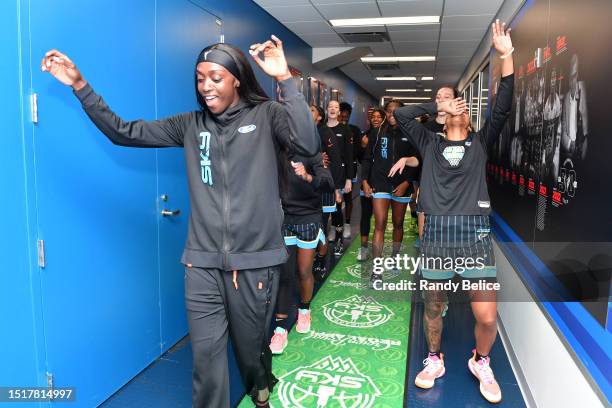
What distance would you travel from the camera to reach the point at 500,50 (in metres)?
2.28

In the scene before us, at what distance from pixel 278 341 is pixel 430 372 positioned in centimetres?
98

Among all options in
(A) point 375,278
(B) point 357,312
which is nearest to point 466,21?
(A) point 375,278

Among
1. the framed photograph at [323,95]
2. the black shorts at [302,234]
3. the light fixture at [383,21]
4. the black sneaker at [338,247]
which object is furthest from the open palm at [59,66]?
the framed photograph at [323,95]

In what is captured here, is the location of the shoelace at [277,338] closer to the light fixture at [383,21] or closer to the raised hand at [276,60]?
the raised hand at [276,60]

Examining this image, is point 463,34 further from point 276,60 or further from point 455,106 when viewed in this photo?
point 276,60

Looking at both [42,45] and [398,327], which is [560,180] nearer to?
[398,327]

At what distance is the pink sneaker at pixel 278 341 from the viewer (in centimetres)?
309

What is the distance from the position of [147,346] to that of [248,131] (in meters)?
1.79

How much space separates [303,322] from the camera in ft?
11.3

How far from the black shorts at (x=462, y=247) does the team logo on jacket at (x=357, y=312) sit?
120 centimetres

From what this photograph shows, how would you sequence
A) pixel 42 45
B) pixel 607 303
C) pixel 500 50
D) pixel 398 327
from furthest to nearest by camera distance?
1. pixel 398 327
2. pixel 500 50
3. pixel 42 45
4. pixel 607 303

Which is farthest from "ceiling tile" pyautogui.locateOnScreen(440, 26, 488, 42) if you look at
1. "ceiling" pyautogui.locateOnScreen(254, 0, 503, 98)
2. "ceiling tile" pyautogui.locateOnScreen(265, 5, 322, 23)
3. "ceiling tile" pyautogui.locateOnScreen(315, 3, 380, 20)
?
"ceiling tile" pyautogui.locateOnScreen(265, 5, 322, 23)

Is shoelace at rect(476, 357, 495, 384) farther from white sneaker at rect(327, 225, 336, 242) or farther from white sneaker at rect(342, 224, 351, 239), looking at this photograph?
white sneaker at rect(342, 224, 351, 239)

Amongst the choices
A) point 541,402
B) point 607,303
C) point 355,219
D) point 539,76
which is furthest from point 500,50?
point 355,219
